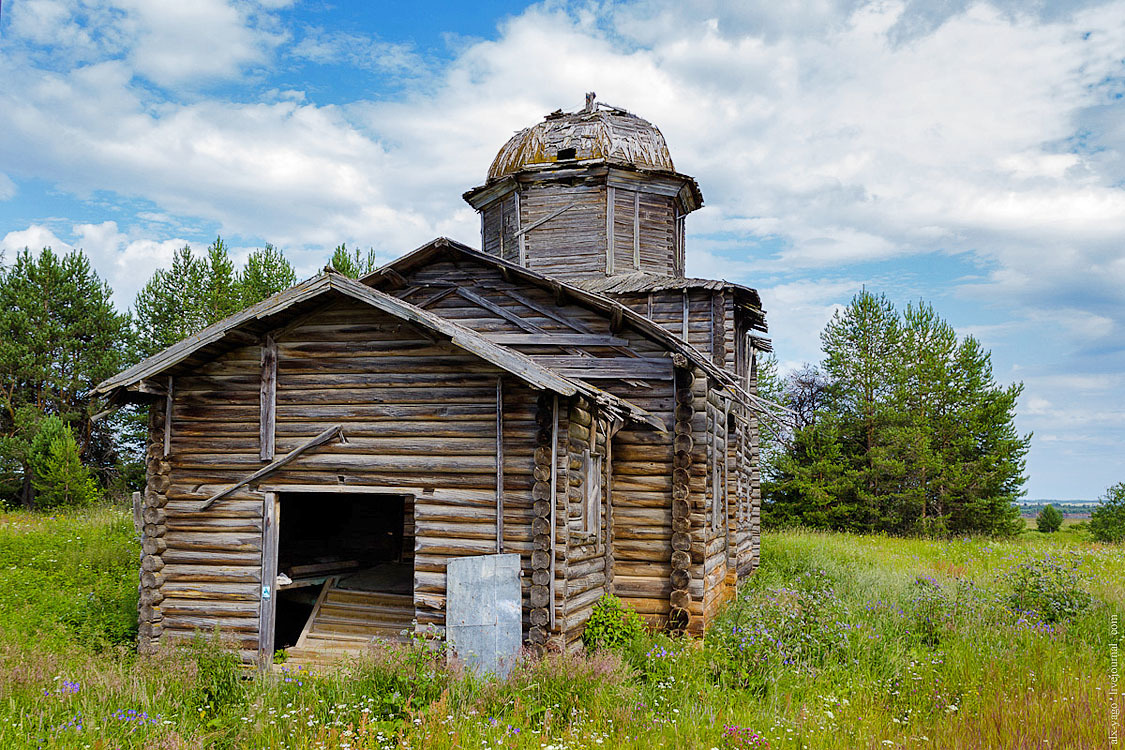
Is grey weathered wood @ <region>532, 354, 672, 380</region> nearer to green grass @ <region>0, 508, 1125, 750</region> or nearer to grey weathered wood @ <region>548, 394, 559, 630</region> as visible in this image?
grey weathered wood @ <region>548, 394, 559, 630</region>

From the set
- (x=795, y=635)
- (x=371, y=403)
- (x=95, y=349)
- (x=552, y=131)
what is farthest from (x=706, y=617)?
(x=95, y=349)

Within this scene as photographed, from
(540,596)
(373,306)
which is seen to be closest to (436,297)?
(373,306)

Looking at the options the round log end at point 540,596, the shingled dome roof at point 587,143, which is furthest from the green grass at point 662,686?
the shingled dome roof at point 587,143

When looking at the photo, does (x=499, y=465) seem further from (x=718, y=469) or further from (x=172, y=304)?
(x=172, y=304)

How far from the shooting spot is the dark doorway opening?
13672mm

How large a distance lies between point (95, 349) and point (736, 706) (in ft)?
112

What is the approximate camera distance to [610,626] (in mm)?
11508

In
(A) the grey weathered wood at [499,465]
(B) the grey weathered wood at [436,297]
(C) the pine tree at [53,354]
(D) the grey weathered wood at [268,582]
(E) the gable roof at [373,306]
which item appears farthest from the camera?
(C) the pine tree at [53,354]

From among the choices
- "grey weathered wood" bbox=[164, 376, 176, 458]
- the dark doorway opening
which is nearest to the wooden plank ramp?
the dark doorway opening

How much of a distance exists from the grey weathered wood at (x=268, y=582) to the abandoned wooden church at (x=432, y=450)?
28mm

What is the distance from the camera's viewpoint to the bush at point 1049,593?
12930mm

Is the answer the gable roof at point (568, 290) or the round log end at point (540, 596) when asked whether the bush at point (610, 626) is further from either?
the gable roof at point (568, 290)

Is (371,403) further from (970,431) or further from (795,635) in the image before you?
(970,431)

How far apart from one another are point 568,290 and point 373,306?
3735mm
